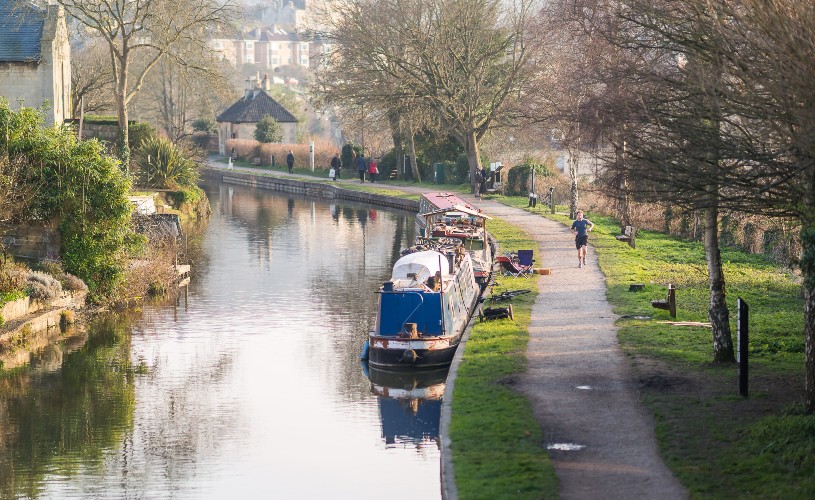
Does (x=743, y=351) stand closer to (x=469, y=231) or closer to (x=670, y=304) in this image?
(x=670, y=304)

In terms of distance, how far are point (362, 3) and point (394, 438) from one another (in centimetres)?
4152

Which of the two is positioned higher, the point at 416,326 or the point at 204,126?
the point at 204,126

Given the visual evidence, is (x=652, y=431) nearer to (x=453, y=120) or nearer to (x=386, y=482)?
(x=386, y=482)

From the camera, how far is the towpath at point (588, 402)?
43.7 ft

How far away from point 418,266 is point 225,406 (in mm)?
5978

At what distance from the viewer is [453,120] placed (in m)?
56.9

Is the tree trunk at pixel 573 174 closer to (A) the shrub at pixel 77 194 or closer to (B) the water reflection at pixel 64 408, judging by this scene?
(A) the shrub at pixel 77 194

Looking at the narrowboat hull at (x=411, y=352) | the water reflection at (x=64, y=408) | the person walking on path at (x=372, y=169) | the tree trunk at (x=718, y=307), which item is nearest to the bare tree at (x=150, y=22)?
the person walking on path at (x=372, y=169)

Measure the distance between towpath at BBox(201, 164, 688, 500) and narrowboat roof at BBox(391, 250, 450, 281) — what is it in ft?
7.77

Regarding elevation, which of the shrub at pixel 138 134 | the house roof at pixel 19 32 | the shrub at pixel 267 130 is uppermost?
the house roof at pixel 19 32

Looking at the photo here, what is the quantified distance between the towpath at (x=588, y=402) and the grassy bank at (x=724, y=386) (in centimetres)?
27

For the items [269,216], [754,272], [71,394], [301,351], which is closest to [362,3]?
[269,216]

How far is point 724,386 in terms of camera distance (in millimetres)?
17234

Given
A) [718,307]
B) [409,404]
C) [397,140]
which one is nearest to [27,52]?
[397,140]
